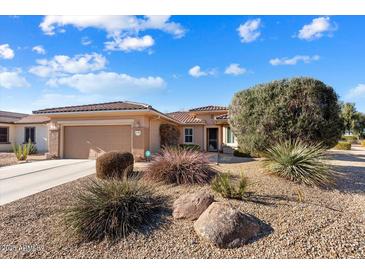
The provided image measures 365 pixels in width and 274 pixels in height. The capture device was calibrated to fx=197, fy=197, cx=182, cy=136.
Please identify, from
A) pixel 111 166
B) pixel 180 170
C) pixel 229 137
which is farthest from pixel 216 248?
pixel 229 137

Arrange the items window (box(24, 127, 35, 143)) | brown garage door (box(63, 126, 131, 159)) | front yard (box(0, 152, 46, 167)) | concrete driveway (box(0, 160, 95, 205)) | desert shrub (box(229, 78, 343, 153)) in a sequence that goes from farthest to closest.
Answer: window (box(24, 127, 35, 143)), brown garage door (box(63, 126, 131, 159)), front yard (box(0, 152, 46, 167)), desert shrub (box(229, 78, 343, 153)), concrete driveway (box(0, 160, 95, 205))

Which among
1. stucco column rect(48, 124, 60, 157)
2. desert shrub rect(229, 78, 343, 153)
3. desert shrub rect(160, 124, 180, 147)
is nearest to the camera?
desert shrub rect(229, 78, 343, 153)

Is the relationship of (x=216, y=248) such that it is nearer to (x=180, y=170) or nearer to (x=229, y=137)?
(x=180, y=170)

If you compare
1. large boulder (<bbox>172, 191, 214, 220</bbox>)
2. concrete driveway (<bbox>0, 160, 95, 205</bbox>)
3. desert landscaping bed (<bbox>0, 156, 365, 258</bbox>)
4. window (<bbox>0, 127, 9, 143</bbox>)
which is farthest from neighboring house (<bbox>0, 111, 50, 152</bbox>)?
large boulder (<bbox>172, 191, 214, 220</bbox>)

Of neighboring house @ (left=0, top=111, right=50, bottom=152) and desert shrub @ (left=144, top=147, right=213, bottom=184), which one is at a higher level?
neighboring house @ (left=0, top=111, right=50, bottom=152)

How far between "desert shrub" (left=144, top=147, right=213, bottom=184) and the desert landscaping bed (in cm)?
170

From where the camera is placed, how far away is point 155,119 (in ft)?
49.0

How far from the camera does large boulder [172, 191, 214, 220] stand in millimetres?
4442

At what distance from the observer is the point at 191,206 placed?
14.9 feet

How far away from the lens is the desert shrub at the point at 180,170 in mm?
6781

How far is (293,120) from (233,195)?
14.1ft

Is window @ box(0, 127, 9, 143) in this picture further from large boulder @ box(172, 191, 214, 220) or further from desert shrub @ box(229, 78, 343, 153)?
desert shrub @ box(229, 78, 343, 153)

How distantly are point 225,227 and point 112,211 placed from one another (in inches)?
94.5

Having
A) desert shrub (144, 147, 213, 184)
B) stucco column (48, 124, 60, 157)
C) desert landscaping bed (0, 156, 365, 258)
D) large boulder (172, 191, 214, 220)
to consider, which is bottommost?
desert landscaping bed (0, 156, 365, 258)
